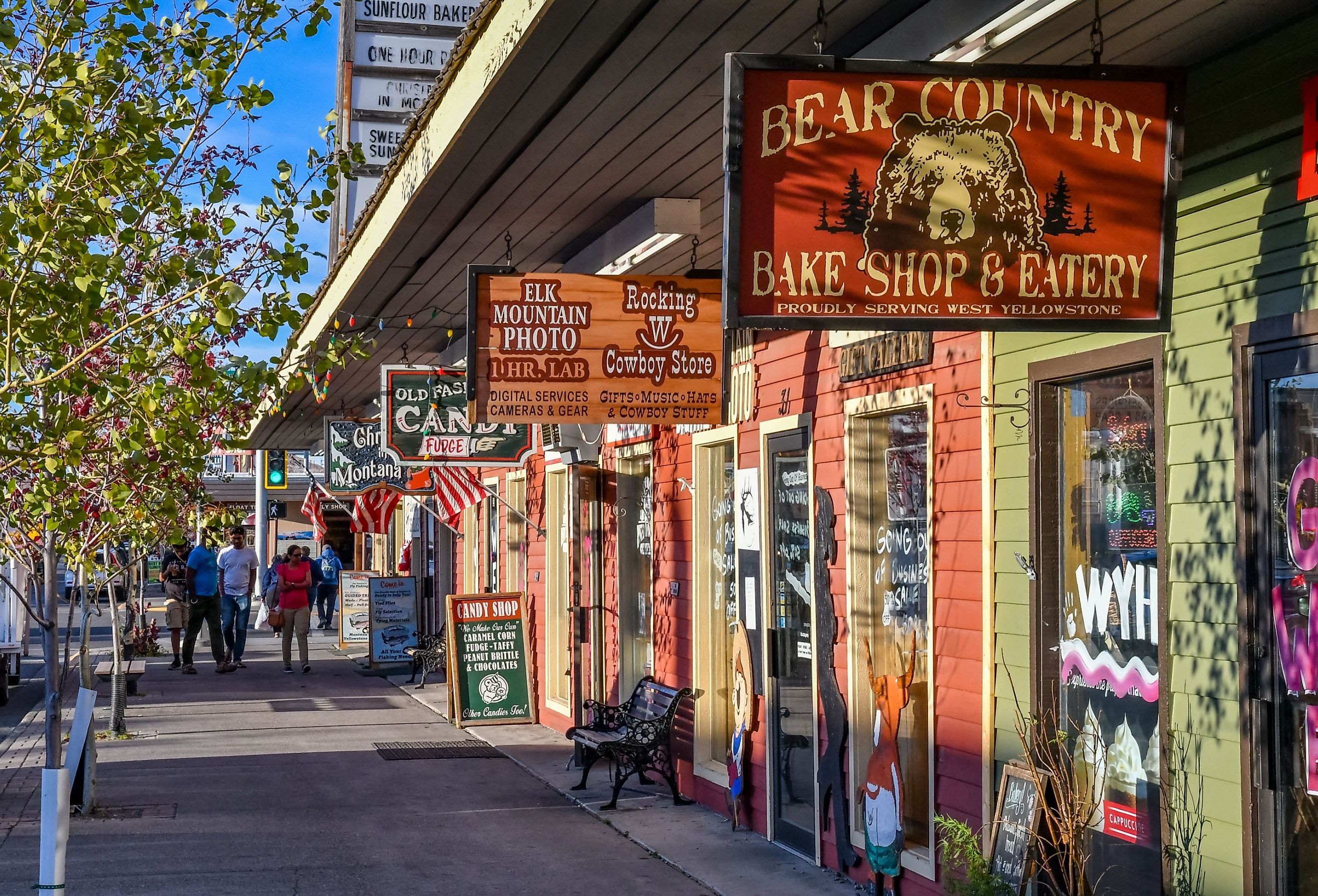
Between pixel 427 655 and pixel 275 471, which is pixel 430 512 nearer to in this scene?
pixel 427 655

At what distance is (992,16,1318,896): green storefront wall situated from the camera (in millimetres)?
4535

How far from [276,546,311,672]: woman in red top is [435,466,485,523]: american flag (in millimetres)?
→ 4987

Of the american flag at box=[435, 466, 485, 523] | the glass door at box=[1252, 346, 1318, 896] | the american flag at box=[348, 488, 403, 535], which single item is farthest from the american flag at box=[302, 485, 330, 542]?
the glass door at box=[1252, 346, 1318, 896]

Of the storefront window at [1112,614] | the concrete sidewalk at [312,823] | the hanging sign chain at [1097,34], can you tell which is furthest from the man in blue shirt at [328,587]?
the hanging sign chain at [1097,34]

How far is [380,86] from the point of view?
18.7 m

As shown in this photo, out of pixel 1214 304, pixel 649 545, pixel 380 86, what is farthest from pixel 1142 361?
pixel 380 86

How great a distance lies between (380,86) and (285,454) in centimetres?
1657

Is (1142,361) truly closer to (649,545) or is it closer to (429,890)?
(429,890)

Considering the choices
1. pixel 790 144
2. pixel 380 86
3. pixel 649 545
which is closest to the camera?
pixel 790 144

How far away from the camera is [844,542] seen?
772cm

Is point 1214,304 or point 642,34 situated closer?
point 1214,304

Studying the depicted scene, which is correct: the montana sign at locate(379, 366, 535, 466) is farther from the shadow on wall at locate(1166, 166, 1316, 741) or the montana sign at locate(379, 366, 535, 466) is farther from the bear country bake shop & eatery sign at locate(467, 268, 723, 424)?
the shadow on wall at locate(1166, 166, 1316, 741)

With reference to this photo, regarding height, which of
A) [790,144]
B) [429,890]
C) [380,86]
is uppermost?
[380,86]

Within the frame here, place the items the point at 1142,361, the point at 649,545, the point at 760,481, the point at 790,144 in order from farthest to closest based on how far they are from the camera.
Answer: the point at 649,545 → the point at 760,481 → the point at 1142,361 → the point at 790,144
